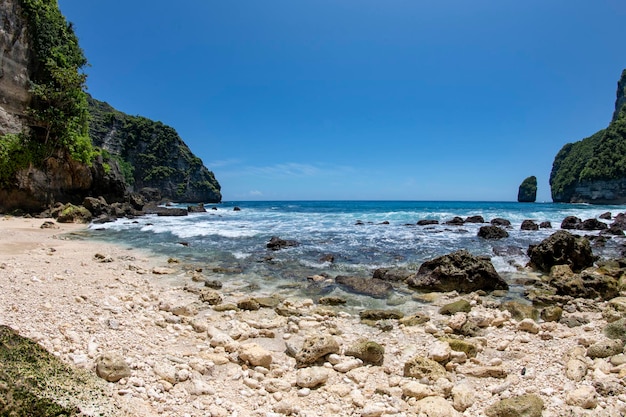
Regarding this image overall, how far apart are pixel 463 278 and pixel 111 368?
8683 millimetres

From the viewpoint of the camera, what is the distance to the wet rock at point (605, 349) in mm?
4512

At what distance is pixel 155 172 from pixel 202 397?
9589 cm

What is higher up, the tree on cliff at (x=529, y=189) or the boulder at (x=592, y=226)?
the tree on cliff at (x=529, y=189)

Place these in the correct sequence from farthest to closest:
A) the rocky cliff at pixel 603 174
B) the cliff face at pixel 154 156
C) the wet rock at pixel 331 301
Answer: the cliff face at pixel 154 156, the rocky cliff at pixel 603 174, the wet rock at pixel 331 301

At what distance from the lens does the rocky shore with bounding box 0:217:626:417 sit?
3445 mm

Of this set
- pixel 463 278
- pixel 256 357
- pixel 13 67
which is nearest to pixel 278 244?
pixel 463 278

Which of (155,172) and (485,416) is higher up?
(155,172)

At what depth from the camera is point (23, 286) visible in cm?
593

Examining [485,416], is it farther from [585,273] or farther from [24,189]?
[24,189]

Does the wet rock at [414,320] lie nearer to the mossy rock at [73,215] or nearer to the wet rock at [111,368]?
the wet rock at [111,368]

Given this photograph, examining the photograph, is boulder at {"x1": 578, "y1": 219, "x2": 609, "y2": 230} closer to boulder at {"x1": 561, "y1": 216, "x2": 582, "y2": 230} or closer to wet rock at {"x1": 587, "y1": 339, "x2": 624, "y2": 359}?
boulder at {"x1": 561, "y1": 216, "x2": 582, "y2": 230}

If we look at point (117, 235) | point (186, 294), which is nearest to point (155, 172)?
point (117, 235)

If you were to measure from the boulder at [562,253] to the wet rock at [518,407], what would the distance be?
9951 millimetres

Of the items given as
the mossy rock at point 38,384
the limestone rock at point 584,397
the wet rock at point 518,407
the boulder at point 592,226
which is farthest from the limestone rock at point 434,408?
the boulder at point 592,226
